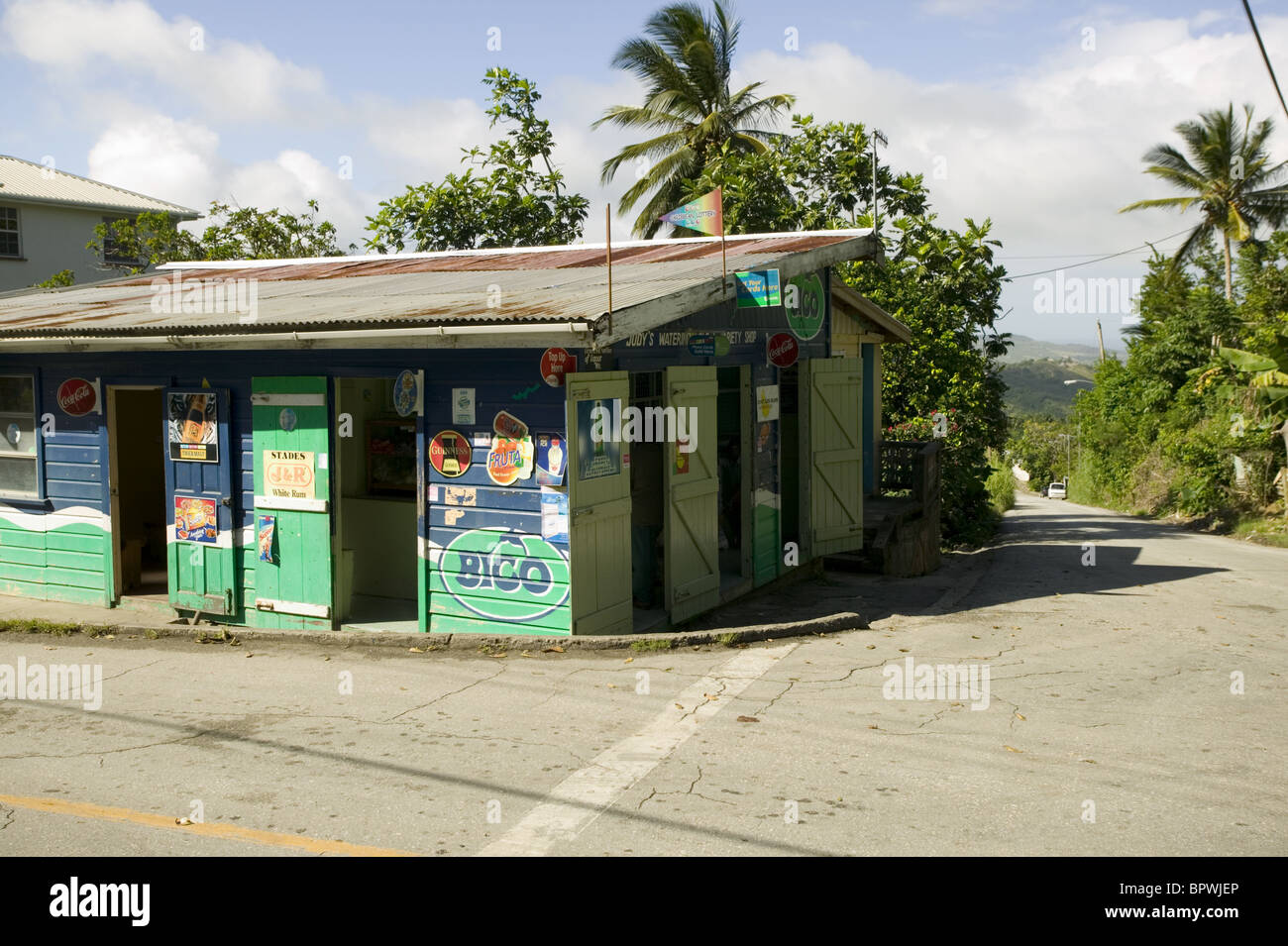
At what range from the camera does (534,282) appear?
10078 millimetres

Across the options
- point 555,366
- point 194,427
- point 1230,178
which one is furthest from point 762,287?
point 1230,178

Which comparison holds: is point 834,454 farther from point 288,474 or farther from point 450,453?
point 288,474

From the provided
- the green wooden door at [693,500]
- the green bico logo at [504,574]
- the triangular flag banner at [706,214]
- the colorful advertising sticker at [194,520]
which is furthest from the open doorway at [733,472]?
the colorful advertising sticker at [194,520]

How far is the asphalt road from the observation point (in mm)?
5062

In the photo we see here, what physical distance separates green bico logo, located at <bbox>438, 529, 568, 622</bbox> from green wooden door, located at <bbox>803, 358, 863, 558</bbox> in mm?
4739

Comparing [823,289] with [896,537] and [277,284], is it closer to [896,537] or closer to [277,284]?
[896,537]

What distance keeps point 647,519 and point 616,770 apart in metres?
4.67

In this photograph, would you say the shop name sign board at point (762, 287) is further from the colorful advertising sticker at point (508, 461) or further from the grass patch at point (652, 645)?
the grass patch at point (652, 645)

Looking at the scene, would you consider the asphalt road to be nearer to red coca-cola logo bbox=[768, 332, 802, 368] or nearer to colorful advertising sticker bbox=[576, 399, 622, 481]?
colorful advertising sticker bbox=[576, 399, 622, 481]

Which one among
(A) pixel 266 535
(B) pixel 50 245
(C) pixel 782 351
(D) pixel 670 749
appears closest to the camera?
(D) pixel 670 749

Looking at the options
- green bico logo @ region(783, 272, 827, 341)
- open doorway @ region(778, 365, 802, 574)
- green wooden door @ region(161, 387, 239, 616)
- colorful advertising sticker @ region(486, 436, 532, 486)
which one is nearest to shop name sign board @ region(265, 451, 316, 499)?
green wooden door @ region(161, 387, 239, 616)

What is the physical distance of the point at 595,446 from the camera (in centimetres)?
855

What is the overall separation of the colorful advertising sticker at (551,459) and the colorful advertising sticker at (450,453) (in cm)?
68
